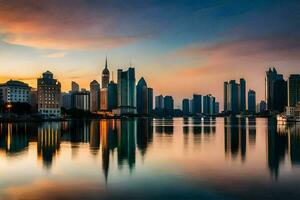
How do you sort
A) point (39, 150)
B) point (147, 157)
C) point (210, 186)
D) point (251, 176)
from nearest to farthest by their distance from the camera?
point (210, 186), point (251, 176), point (147, 157), point (39, 150)

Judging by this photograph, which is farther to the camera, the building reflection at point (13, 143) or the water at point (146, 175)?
the building reflection at point (13, 143)

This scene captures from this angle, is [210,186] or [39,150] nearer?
[210,186]

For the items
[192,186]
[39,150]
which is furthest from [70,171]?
[39,150]

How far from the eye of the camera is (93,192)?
61.9 ft

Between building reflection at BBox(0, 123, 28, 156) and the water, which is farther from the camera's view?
building reflection at BBox(0, 123, 28, 156)

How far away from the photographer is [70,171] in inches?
1005

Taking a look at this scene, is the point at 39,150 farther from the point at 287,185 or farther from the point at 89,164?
the point at 287,185

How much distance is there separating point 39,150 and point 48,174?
1415cm

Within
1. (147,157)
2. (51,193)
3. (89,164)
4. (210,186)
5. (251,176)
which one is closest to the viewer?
(51,193)

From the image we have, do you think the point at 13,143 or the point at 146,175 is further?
the point at 13,143

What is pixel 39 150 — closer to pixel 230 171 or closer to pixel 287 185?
pixel 230 171

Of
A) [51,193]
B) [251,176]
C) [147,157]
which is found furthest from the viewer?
[147,157]

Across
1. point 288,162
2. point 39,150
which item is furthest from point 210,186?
point 39,150

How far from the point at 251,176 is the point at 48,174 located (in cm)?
1303
